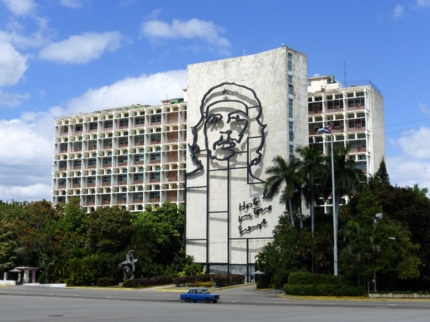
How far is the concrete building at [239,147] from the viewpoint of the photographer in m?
91.8

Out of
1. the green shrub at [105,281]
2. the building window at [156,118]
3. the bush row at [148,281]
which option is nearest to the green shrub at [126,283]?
the bush row at [148,281]

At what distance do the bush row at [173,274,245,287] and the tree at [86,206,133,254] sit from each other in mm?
14738

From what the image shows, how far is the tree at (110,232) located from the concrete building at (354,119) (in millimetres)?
37903

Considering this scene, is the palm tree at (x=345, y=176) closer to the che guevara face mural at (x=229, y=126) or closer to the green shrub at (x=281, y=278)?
the green shrub at (x=281, y=278)

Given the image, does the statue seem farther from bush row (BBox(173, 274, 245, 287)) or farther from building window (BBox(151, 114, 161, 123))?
building window (BBox(151, 114, 161, 123))

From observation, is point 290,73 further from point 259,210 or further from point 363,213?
point 363,213

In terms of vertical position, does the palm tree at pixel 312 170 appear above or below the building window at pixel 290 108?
below

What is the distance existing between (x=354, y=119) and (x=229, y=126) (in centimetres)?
3039

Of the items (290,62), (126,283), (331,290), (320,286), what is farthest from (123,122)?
(331,290)

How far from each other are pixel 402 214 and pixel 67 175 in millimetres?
91356

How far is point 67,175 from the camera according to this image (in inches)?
5566

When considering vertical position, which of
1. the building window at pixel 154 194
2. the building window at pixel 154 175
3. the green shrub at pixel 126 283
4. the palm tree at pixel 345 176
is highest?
the building window at pixel 154 175

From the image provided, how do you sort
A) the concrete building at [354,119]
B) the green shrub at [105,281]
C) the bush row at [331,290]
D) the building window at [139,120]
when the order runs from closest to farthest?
1. the bush row at [331,290]
2. the green shrub at [105,281]
3. the concrete building at [354,119]
4. the building window at [139,120]

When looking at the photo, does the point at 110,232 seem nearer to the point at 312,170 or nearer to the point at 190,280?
the point at 190,280
